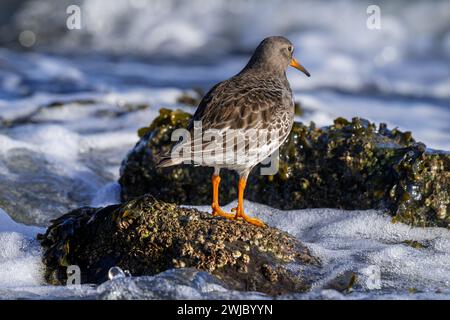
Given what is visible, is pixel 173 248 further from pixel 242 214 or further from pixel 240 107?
pixel 240 107

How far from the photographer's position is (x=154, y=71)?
620 inches

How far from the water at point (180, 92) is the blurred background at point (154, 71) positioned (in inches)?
1.3

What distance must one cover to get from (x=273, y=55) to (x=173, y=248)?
107 inches

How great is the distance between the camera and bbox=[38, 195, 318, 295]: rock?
203 inches

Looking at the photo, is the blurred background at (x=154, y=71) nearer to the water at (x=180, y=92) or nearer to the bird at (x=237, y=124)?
the water at (x=180, y=92)

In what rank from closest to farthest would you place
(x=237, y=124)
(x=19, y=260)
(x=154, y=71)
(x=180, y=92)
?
1. (x=19, y=260)
2. (x=237, y=124)
3. (x=180, y=92)
4. (x=154, y=71)

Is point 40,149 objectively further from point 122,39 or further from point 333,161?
point 122,39

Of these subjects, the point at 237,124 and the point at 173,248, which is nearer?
the point at 173,248

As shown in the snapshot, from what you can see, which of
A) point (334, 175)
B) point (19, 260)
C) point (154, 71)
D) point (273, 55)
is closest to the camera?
point (19, 260)

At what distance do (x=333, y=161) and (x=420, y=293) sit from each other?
2185 mm

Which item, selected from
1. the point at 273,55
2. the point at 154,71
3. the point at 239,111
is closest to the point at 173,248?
the point at 239,111

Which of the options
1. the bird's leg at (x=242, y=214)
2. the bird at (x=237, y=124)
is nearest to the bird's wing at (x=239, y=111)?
the bird at (x=237, y=124)

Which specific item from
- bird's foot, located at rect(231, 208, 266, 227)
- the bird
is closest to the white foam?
the bird

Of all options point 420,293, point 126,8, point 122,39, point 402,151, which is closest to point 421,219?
point 402,151
